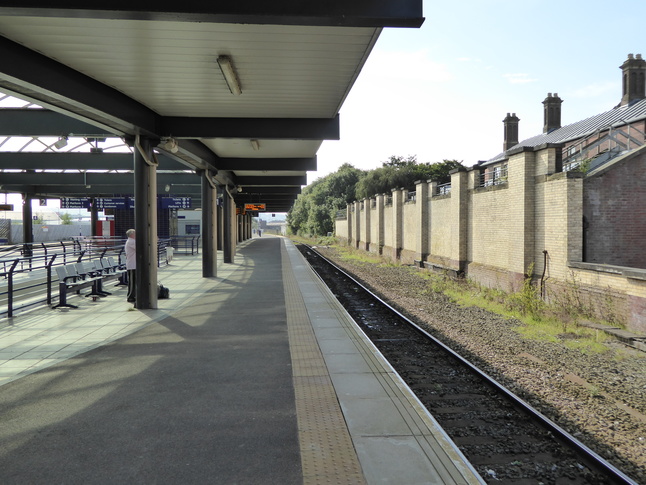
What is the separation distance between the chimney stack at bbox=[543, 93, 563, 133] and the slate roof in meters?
1.59

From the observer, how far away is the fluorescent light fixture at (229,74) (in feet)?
22.7

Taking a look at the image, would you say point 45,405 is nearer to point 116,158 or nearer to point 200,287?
point 200,287

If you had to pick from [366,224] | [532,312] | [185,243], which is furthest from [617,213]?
[185,243]

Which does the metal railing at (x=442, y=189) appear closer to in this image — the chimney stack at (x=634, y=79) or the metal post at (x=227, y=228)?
the metal post at (x=227, y=228)

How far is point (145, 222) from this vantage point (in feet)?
33.8

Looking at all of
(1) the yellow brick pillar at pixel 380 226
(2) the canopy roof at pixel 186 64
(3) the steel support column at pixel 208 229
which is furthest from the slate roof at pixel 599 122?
(2) the canopy roof at pixel 186 64

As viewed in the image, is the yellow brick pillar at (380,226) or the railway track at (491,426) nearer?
the railway track at (491,426)

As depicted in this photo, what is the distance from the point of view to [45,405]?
4859mm

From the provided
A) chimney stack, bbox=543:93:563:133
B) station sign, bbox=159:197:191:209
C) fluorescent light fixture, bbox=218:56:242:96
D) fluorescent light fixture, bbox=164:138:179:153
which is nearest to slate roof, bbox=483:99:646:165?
chimney stack, bbox=543:93:563:133

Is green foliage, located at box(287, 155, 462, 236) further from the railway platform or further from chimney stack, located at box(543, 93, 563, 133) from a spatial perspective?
the railway platform

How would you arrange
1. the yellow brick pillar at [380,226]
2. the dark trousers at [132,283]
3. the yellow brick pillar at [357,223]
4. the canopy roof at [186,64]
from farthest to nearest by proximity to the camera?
the yellow brick pillar at [357,223], the yellow brick pillar at [380,226], the dark trousers at [132,283], the canopy roof at [186,64]

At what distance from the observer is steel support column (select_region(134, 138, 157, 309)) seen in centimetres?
1024

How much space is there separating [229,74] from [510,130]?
153ft

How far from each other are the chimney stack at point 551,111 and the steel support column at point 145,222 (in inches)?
1569
